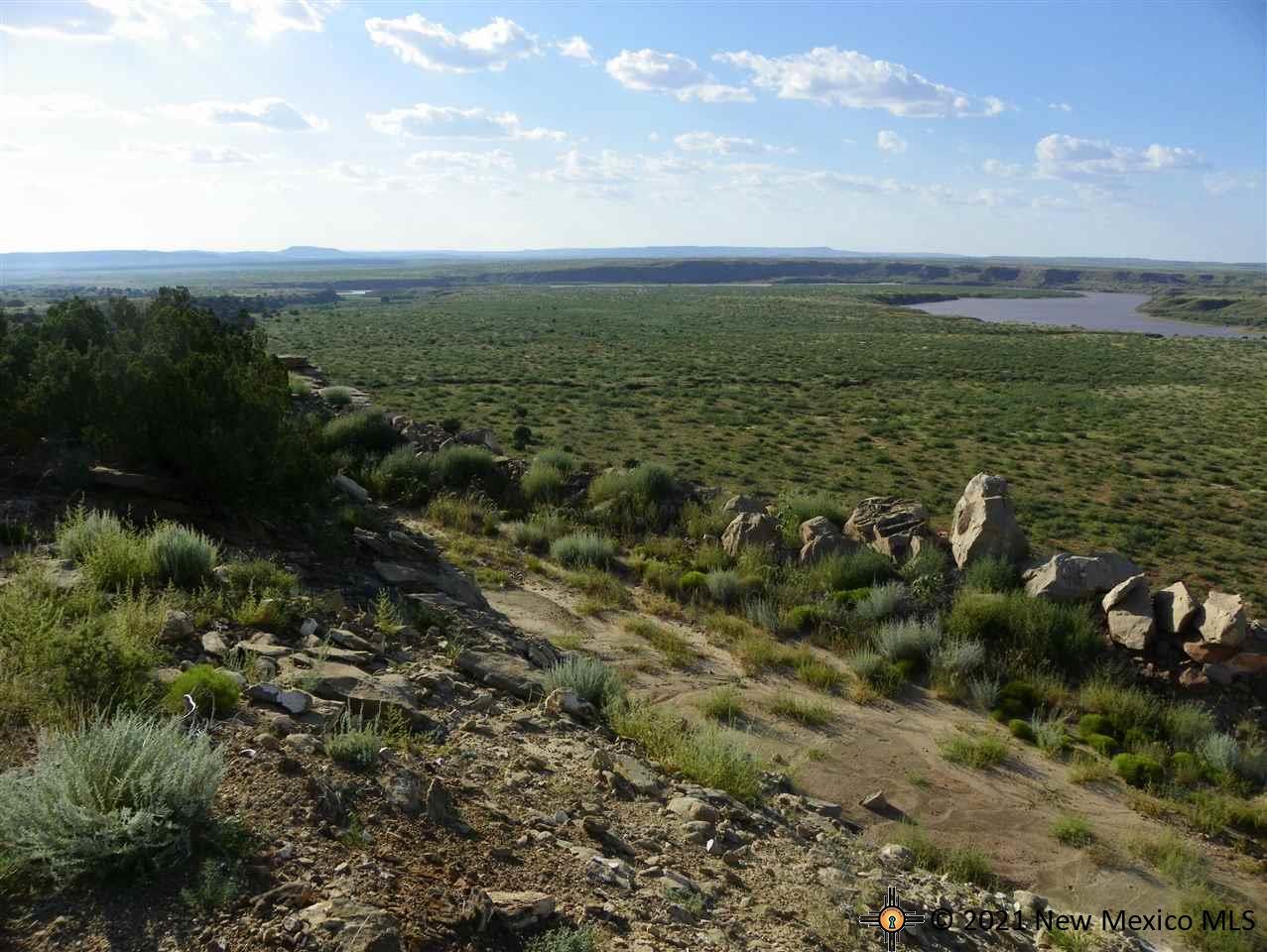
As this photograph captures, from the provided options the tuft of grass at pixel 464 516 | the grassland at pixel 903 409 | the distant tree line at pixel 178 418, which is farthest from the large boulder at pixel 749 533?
the grassland at pixel 903 409

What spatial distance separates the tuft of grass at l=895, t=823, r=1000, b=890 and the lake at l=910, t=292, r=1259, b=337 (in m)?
88.6

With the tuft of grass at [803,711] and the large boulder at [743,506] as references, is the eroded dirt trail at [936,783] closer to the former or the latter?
the tuft of grass at [803,711]

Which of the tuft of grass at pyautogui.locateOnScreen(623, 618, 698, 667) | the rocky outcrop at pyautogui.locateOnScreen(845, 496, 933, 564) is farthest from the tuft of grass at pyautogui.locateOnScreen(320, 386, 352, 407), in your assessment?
the tuft of grass at pyautogui.locateOnScreen(623, 618, 698, 667)

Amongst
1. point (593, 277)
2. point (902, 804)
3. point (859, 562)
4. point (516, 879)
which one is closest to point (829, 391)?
point (859, 562)

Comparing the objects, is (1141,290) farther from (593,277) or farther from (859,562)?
(859,562)

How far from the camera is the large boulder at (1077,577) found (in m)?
11.0

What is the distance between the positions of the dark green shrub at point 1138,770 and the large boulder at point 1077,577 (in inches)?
121

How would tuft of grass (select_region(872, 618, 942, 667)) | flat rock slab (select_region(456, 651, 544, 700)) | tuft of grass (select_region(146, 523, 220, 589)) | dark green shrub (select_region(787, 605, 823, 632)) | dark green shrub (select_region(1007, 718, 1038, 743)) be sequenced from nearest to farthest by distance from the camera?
flat rock slab (select_region(456, 651, 544, 700)) < tuft of grass (select_region(146, 523, 220, 589)) < dark green shrub (select_region(1007, 718, 1038, 743)) < tuft of grass (select_region(872, 618, 942, 667)) < dark green shrub (select_region(787, 605, 823, 632))

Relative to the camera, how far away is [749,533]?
1336cm

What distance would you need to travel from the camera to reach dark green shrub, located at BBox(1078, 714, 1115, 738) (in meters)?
8.85

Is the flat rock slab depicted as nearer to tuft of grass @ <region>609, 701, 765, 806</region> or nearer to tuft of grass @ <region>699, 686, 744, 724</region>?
tuft of grass @ <region>609, 701, 765, 806</region>

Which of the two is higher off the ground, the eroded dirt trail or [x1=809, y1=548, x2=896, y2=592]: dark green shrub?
[x1=809, y1=548, x2=896, y2=592]: dark green shrub

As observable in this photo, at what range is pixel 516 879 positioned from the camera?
4.40 m

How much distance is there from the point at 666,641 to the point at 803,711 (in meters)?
2.06
